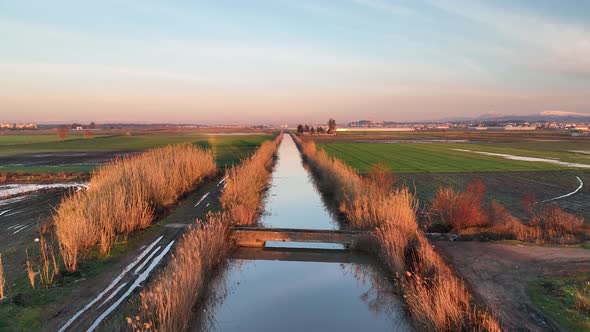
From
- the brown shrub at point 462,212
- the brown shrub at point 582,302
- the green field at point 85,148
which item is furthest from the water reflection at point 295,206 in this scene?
the green field at point 85,148

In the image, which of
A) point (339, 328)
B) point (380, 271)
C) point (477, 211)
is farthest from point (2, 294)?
point (477, 211)

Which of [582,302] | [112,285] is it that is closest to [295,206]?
[112,285]

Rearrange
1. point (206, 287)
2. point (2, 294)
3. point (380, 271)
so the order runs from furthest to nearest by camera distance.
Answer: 1. point (380, 271)
2. point (206, 287)
3. point (2, 294)

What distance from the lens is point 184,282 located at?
6590 millimetres

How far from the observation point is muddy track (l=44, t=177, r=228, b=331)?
247 inches

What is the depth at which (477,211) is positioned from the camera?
12.4 m

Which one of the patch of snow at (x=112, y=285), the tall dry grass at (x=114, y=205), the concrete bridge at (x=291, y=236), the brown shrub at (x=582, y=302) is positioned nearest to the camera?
the patch of snow at (x=112, y=285)

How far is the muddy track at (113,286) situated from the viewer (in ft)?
20.5

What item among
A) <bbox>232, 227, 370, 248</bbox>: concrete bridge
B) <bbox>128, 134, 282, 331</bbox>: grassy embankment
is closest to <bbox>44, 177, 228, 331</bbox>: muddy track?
<bbox>128, 134, 282, 331</bbox>: grassy embankment

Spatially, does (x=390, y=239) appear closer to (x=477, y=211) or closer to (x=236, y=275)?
(x=236, y=275)

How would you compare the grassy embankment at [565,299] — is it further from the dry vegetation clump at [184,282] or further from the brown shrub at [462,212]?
the dry vegetation clump at [184,282]

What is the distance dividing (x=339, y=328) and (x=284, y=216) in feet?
28.4

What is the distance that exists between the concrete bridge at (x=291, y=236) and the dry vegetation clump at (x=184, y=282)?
66 centimetres

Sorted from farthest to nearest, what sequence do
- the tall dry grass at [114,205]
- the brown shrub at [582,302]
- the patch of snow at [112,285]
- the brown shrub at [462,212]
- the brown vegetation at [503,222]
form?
the brown shrub at [462,212] → the brown vegetation at [503,222] → the tall dry grass at [114,205] → the brown shrub at [582,302] → the patch of snow at [112,285]
